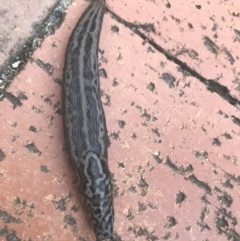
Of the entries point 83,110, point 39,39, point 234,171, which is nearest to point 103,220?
point 83,110

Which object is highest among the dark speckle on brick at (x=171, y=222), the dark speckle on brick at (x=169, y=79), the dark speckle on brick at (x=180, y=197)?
the dark speckle on brick at (x=169, y=79)

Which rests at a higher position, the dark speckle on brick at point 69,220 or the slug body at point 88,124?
the slug body at point 88,124

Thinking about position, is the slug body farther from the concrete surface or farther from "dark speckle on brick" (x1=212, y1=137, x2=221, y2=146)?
"dark speckle on brick" (x1=212, y1=137, x2=221, y2=146)

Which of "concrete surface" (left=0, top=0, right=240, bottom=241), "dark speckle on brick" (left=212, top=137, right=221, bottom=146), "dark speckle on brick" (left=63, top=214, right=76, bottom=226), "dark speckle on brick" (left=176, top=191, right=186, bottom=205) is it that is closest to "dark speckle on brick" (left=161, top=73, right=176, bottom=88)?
"concrete surface" (left=0, top=0, right=240, bottom=241)

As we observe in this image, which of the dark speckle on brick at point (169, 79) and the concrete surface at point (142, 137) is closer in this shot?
the concrete surface at point (142, 137)

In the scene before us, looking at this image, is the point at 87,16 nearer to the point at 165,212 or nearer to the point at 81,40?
the point at 81,40

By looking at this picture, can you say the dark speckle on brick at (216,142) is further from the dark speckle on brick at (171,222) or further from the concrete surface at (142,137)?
the dark speckle on brick at (171,222)

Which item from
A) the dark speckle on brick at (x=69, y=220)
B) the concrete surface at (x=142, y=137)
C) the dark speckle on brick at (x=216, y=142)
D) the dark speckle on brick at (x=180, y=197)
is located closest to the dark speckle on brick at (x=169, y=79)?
the concrete surface at (x=142, y=137)
